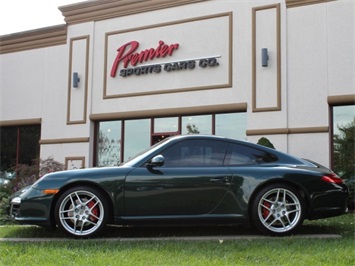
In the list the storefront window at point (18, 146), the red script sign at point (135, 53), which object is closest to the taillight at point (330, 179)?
the red script sign at point (135, 53)

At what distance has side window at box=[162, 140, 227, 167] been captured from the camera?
547 cm

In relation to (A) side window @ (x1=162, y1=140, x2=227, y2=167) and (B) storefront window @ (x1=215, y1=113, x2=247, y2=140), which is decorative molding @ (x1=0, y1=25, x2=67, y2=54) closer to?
(B) storefront window @ (x1=215, y1=113, x2=247, y2=140)

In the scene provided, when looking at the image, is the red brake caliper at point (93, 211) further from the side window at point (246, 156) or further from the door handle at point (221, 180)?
the side window at point (246, 156)

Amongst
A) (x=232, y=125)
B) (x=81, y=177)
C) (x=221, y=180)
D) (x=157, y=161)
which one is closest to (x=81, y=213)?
(x=81, y=177)

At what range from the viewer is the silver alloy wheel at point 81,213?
5.18 m

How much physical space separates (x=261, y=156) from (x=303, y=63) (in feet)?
22.3

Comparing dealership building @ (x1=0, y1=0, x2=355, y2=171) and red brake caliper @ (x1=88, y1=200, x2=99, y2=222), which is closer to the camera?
red brake caliper @ (x1=88, y1=200, x2=99, y2=222)

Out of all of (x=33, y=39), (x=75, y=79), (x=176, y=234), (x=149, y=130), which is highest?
(x=33, y=39)

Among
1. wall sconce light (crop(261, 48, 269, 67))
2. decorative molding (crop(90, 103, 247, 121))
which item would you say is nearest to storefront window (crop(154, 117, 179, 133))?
decorative molding (crop(90, 103, 247, 121))

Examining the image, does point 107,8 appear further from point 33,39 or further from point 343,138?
point 343,138

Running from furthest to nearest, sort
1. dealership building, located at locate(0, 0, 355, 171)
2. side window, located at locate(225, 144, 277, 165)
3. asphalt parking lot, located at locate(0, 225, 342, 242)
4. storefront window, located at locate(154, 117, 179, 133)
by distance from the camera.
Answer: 1. storefront window, located at locate(154, 117, 179, 133)
2. dealership building, located at locate(0, 0, 355, 171)
3. side window, located at locate(225, 144, 277, 165)
4. asphalt parking lot, located at locate(0, 225, 342, 242)

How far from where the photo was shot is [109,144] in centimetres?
1448

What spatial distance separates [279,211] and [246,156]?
0.78m

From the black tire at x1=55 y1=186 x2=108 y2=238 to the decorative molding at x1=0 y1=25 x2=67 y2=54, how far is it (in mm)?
11444
